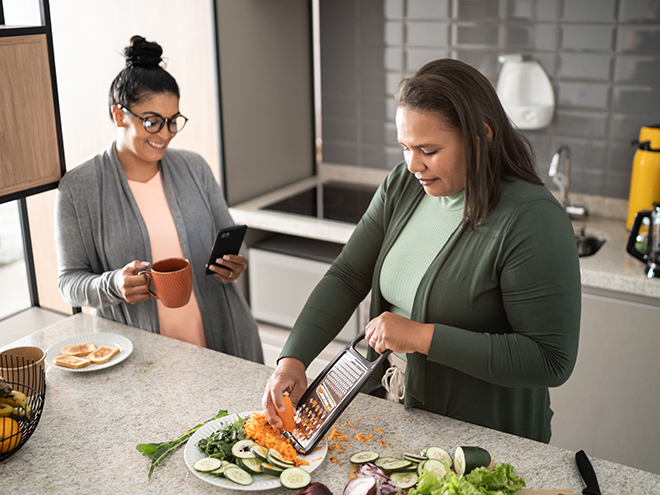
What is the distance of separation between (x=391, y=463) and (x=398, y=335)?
23 cm

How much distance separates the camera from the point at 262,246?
2889 millimetres

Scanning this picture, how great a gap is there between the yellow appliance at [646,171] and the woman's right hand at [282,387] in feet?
5.28

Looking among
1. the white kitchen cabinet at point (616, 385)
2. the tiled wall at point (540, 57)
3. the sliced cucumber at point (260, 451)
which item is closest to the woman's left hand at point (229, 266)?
the sliced cucumber at point (260, 451)

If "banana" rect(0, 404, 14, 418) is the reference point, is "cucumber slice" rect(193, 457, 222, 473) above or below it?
below

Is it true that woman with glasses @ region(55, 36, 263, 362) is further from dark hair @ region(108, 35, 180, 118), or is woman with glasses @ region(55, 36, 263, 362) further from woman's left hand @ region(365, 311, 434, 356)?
woman's left hand @ region(365, 311, 434, 356)

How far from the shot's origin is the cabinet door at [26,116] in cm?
152

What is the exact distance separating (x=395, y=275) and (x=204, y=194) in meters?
0.78

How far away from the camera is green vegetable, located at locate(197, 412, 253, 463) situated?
117cm

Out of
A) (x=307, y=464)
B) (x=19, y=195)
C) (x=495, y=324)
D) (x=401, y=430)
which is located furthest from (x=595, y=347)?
(x=19, y=195)

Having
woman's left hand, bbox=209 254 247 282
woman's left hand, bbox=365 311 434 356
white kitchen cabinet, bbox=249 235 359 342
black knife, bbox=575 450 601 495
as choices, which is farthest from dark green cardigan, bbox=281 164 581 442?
white kitchen cabinet, bbox=249 235 359 342

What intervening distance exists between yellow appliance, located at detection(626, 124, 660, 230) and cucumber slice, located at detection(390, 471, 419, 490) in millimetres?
1671

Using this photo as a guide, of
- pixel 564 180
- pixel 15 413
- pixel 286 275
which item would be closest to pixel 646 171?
pixel 564 180

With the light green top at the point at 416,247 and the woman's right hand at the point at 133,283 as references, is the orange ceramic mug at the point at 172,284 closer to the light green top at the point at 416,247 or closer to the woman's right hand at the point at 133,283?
the woman's right hand at the point at 133,283

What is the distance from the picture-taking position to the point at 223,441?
1.19 metres
